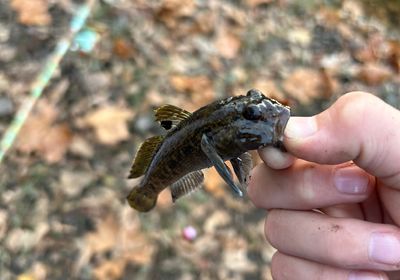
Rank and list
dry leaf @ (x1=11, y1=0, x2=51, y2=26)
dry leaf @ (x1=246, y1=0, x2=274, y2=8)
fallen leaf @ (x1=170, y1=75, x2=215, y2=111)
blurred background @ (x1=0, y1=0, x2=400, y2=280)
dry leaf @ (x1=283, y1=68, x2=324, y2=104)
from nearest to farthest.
Result: 1. blurred background @ (x1=0, y1=0, x2=400, y2=280)
2. fallen leaf @ (x1=170, y1=75, x2=215, y2=111)
3. dry leaf @ (x1=11, y1=0, x2=51, y2=26)
4. dry leaf @ (x1=283, y1=68, x2=324, y2=104)
5. dry leaf @ (x1=246, y1=0, x2=274, y2=8)

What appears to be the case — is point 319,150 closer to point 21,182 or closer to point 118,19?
point 21,182

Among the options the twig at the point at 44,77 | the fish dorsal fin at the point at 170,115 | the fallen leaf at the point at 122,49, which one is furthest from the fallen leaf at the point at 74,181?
the fish dorsal fin at the point at 170,115

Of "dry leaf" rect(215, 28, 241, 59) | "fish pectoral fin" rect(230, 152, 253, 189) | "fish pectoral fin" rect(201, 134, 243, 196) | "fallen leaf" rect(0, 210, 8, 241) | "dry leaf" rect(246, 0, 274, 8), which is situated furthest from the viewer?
"dry leaf" rect(246, 0, 274, 8)

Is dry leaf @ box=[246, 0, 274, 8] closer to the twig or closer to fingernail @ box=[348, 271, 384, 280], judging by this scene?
the twig

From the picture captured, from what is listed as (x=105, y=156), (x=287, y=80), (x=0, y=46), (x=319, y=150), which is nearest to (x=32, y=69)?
(x=0, y=46)

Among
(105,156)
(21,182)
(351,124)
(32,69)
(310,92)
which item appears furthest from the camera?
(310,92)

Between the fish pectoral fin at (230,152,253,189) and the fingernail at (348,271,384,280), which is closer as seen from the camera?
the fish pectoral fin at (230,152,253,189)

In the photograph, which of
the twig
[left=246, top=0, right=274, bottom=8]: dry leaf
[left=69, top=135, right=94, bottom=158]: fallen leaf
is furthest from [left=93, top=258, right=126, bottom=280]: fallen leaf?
[left=246, top=0, right=274, bottom=8]: dry leaf
